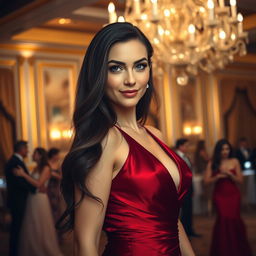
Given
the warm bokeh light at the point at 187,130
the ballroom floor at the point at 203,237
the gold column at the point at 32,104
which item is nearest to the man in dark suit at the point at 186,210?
the ballroom floor at the point at 203,237

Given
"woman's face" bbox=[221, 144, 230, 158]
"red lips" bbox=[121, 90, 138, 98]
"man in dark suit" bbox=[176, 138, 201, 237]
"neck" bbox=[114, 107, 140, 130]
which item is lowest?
"man in dark suit" bbox=[176, 138, 201, 237]

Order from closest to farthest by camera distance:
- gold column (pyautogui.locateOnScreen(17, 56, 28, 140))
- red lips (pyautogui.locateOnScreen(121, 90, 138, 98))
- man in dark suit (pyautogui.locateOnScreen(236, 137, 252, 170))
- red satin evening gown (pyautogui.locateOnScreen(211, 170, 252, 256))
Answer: red lips (pyautogui.locateOnScreen(121, 90, 138, 98))
red satin evening gown (pyautogui.locateOnScreen(211, 170, 252, 256))
gold column (pyautogui.locateOnScreen(17, 56, 28, 140))
man in dark suit (pyautogui.locateOnScreen(236, 137, 252, 170))

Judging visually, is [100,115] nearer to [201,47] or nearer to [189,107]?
[201,47]

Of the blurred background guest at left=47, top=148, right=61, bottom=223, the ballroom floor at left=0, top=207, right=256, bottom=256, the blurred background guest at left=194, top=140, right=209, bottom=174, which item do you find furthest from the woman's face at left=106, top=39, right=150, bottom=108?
the blurred background guest at left=194, top=140, right=209, bottom=174

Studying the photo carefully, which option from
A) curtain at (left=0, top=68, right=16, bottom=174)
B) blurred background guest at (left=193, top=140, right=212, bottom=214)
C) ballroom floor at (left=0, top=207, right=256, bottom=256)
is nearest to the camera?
ballroom floor at (left=0, top=207, right=256, bottom=256)

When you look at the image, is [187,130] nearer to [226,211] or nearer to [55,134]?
[55,134]

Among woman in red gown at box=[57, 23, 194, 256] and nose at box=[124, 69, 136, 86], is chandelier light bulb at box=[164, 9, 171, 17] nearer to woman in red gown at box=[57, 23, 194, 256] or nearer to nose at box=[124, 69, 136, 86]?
woman in red gown at box=[57, 23, 194, 256]

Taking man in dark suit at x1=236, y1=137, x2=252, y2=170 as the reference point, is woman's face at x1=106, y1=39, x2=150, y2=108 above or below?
above

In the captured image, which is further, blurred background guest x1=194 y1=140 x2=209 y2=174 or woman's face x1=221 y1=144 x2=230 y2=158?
blurred background guest x1=194 y1=140 x2=209 y2=174

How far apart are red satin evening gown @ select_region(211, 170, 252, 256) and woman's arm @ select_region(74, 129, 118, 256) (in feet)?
15.6

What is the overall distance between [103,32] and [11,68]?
28.2 feet

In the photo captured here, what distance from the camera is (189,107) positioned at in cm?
1228

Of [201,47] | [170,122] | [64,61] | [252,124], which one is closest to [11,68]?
[64,61]

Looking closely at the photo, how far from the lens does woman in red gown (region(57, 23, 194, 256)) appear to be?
4.67ft
